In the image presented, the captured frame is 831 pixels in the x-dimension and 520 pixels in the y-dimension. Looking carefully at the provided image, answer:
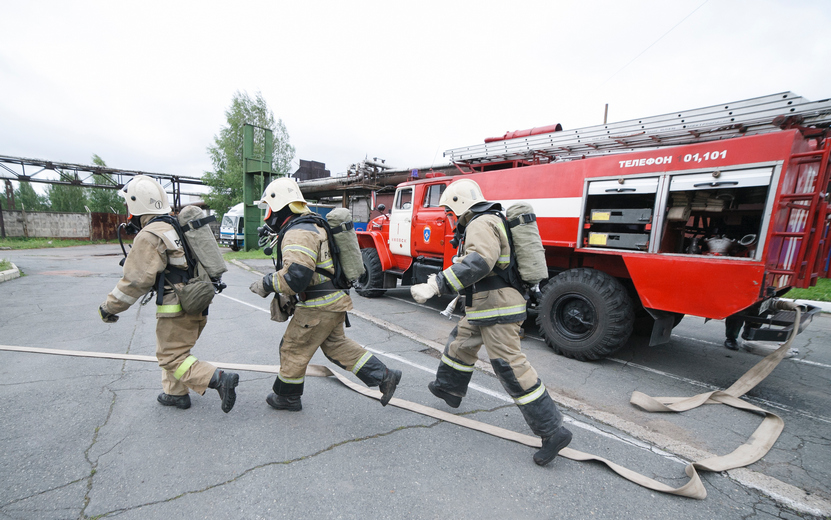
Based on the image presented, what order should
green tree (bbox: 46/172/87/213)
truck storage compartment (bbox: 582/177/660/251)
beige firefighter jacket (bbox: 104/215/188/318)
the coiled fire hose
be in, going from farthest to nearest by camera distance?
green tree (bbox: 46/172/87/213), truck storage compartment (bbox: 582/177/660/251), beige firefighter jacket (bbox: 104/215/188/318), the coiled fire hose

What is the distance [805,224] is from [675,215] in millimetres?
936

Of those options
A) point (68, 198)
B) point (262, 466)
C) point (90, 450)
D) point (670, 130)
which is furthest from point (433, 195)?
point (68, 198)

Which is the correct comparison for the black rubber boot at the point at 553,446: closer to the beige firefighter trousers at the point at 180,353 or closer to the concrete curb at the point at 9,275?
the beige firefighter trousers at the point at 180,353

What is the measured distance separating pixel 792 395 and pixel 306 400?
4632 mm

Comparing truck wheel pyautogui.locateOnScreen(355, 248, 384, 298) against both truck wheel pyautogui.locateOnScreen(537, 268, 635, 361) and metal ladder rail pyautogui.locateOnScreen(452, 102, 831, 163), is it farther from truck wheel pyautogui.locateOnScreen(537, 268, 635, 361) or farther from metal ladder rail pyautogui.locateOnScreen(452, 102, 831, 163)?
truck wheel pyautogui.locateOnScreen(537, 268, 635, 361)

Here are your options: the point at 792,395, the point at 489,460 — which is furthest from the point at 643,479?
the point at 792,395

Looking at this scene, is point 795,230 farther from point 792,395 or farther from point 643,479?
point 643,479

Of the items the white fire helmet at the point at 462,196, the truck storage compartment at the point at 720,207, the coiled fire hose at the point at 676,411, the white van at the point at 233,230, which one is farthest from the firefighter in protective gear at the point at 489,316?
the white van at the point at 233,230

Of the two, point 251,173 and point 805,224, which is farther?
point 251,173

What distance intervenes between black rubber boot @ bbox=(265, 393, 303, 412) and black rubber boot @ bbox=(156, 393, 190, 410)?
615mm

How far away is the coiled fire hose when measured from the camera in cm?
218

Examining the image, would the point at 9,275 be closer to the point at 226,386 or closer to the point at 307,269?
the point at 226,386

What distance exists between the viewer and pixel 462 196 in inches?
106

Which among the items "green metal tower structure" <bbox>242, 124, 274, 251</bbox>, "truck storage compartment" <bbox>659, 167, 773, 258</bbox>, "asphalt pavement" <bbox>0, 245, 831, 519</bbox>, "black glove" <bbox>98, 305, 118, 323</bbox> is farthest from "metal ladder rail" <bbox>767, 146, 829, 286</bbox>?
"green metal tower structure" <bbox>242, 124, 274, 251</bbox>
